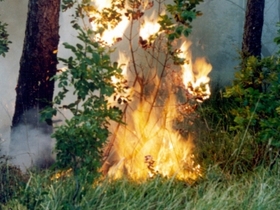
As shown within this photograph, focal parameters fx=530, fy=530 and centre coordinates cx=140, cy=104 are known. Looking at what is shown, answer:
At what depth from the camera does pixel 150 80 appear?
6738 millimetres

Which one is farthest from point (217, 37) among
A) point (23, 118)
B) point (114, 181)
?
point (114, 181)

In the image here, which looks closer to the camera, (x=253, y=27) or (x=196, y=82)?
(x=196, y=82)

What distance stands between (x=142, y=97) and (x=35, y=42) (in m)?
1.54

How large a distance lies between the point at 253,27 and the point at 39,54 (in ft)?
8.61

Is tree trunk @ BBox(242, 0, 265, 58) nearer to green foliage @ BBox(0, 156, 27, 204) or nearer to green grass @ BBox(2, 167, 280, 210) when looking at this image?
green grass @ BBox(2, 167, 280, 210)

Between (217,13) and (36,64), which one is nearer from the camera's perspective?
(36,64)

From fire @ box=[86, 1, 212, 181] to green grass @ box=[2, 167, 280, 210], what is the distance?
1.13 feet

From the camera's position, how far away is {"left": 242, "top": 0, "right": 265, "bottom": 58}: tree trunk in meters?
6.41

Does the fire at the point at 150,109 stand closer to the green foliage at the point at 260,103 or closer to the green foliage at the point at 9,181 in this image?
the green foliage at the point at 260,103

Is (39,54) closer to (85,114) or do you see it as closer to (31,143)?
(31,143)

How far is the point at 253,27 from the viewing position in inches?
254

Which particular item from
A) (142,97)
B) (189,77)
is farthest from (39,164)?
(189,77)

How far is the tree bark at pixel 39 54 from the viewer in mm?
5559

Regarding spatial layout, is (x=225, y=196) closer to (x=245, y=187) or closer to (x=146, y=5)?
(x=245, y=187)
